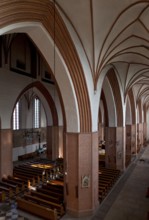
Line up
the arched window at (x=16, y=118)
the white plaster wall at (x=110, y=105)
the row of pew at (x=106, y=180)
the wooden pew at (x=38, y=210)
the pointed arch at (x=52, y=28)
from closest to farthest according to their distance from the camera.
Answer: the pointed arch at (x=52, y=28), the wooden pew at (x=38, y=210), the row of pew at (x=106, y=180), the white plaster wall at (x=110, y=105), the arched window at (x=16, y=118)

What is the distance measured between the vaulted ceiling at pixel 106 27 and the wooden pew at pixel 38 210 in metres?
6.72

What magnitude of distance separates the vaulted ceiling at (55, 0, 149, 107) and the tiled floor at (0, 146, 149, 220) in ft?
21.9

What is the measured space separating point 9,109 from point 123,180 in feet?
32.5

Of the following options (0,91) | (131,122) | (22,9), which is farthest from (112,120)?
(22,9)

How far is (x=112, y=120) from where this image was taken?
17625 mm

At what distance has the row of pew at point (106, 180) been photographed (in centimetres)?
1266

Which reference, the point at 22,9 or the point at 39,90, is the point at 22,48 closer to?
the point at 39,90

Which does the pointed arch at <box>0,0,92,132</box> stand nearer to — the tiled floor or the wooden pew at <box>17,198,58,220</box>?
the wooden pew at <box>17,198,58,220</box>

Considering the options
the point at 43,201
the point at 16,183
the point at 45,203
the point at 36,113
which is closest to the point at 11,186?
the point at 16,183

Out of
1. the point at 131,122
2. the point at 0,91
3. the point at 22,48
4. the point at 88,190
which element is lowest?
the point at 88,190

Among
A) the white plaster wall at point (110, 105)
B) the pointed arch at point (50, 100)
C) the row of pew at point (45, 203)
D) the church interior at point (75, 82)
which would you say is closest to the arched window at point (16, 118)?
the pointed arch at point (50, 100)

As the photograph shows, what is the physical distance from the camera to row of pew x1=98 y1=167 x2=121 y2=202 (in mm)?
12663

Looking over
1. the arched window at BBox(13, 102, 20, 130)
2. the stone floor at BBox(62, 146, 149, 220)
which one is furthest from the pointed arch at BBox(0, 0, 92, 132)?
the arched window at BBox(13, 102, 20, 130)

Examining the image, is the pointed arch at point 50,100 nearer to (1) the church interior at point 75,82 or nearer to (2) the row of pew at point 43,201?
(1) the church interior at point 75,82
